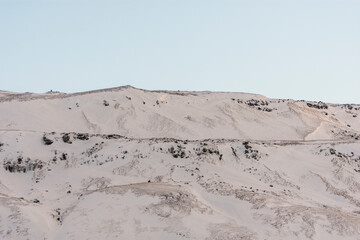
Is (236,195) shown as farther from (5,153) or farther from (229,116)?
(229,116)

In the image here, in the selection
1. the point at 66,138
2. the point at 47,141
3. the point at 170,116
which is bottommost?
the point at 47,141

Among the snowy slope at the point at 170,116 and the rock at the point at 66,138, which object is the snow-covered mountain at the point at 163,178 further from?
the snowy slope at the point at 170,116

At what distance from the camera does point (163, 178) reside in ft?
88.0

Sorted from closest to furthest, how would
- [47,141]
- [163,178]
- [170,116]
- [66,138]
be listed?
[163,178], [47,141], [66,138], [170,116]

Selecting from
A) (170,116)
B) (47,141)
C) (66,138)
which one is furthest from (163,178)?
(170,116)

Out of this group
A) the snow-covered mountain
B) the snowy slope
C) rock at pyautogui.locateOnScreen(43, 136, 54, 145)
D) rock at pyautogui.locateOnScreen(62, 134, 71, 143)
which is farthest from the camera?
the snowy slope

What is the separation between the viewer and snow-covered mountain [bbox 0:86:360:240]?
21.2m

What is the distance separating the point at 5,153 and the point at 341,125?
36.7 metres

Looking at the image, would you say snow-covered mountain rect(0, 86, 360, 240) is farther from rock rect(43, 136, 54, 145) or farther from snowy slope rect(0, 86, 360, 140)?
snowy slope rect(0, 86, 360, 140)

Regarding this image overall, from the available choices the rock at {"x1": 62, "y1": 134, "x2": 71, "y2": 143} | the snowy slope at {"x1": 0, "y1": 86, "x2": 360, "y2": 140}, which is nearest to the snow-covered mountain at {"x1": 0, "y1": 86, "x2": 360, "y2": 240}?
the rock at {"x1": 62, "y1": 134, "x2": 71, "y2": 143}

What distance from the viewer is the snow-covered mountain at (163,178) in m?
21.2

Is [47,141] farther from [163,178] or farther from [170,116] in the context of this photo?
[170,116]

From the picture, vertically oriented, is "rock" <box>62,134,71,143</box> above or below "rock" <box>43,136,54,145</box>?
above

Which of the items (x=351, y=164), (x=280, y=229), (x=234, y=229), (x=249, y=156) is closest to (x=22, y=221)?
(x=234, y=229)
